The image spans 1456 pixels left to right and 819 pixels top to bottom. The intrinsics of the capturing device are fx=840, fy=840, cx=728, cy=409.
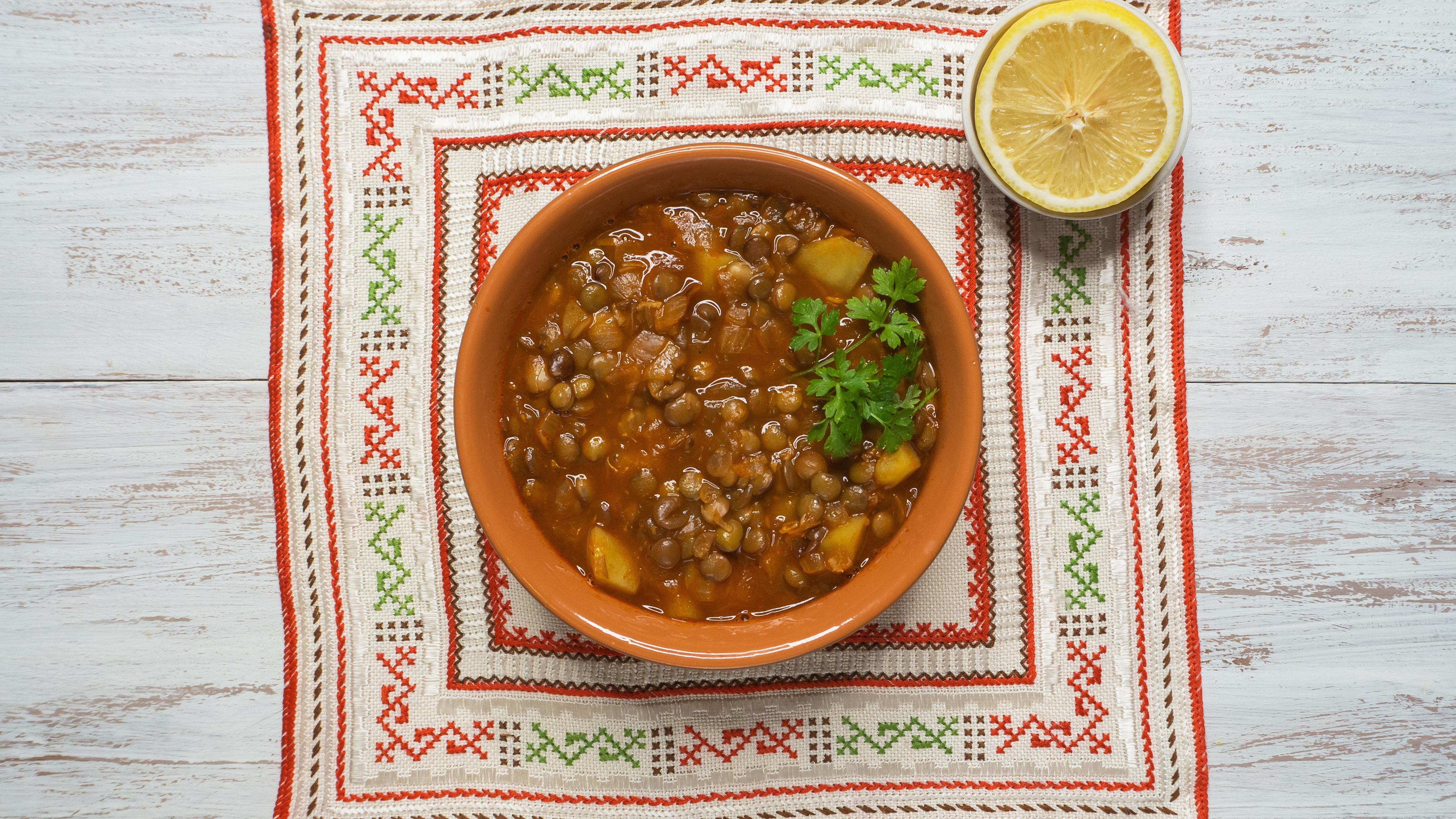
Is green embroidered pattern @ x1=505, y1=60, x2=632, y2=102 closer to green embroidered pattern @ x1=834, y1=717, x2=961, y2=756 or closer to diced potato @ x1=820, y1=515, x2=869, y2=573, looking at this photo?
diced potato @ x1=820, y1=515, x2=869, y2=573

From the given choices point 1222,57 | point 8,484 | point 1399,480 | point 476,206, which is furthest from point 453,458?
point 1399,480

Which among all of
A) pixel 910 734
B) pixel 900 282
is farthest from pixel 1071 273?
pixel 910 734

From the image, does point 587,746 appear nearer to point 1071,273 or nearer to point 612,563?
point 612,563

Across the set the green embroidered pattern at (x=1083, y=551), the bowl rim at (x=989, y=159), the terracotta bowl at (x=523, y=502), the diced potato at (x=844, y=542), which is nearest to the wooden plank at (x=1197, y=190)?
the bowl rim at (x=989, y=159)

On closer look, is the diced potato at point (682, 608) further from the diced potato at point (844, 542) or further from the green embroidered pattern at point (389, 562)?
the green embroidered pattern at point (389, 562)

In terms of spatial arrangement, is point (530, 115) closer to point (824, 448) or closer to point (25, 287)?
point (824, 448)

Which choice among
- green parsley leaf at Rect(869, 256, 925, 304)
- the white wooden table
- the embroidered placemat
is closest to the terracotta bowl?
green parsley leaf at Rect(869, 256, 925, 304)

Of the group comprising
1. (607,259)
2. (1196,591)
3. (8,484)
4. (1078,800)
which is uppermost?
(607,259)

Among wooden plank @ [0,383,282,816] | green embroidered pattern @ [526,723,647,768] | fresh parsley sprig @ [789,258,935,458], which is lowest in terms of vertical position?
green embroidered pattern @ [526,723,647,768]
